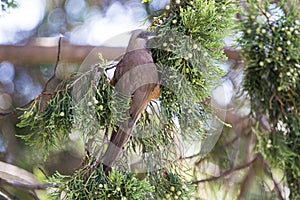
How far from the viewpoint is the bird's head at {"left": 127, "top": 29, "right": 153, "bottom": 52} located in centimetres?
55

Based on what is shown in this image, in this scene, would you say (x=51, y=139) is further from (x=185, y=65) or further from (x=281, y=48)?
(x=281, y=48)

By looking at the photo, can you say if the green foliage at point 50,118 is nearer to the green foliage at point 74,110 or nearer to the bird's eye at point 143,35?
the green foliage at point 74,110

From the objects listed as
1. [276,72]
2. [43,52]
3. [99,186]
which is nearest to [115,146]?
[99,186]

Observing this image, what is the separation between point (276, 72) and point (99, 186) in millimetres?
280

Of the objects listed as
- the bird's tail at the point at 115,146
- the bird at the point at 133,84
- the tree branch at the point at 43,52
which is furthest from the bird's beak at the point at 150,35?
the tree branch at the point at 43,52

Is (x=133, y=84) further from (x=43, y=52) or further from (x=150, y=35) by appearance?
(x=43, y=52)

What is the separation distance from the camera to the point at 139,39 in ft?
1.82

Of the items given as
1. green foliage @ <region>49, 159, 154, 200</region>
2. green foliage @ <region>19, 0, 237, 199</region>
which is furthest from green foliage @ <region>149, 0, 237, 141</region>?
green foliage @ <region>49, 159, 154, 200</region>

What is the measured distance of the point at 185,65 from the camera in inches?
21.4

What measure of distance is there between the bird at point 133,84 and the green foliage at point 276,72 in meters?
0.16

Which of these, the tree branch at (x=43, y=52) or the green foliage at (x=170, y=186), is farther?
the tree branch at (x=43, y=52)

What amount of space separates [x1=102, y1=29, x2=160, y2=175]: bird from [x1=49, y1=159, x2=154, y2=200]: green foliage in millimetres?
19

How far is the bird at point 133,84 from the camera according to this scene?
1.78 feet

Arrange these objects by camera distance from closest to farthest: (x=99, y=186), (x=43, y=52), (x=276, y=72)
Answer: (x=99, y=186) → (x=276, y=72) → (x=43, y=52)
